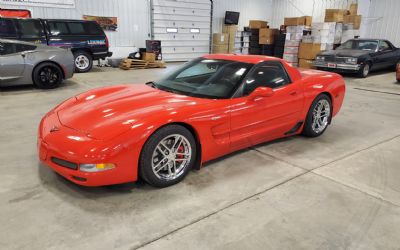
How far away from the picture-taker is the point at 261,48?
16.0 metres

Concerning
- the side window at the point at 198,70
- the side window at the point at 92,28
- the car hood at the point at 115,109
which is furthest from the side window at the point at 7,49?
the side window at the point at 198,70

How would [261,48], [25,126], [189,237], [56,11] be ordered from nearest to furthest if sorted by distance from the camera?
[189,237], [25,126], [56,11], [261,48]

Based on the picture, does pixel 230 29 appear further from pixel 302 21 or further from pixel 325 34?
pixel 325 34

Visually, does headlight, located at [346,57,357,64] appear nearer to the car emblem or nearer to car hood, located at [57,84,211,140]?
car hood, located at [57,84,211,140]

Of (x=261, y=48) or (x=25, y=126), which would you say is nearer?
(x=25, y=126)

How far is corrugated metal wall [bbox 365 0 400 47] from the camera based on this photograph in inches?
567

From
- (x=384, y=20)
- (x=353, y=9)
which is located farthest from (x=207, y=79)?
(x=384, y=20)

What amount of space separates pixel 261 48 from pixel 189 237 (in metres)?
15.0

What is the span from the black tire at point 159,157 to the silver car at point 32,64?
5.62 metres

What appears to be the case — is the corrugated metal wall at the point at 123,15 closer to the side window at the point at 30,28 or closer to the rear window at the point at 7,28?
the side window at the point at 30,28

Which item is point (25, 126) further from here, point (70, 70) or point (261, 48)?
point (261, 48)

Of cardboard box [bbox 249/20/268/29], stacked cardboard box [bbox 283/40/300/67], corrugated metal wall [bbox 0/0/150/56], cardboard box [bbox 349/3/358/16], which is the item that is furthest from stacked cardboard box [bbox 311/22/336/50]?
corrugated metal wall [bbox 0/0/150/56]

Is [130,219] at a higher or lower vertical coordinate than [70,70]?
lower

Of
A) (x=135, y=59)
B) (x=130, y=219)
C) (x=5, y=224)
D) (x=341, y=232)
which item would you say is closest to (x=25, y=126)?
(x=5, y=224)
